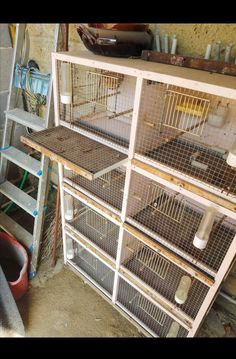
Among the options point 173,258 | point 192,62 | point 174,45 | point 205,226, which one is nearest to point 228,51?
point 192,62

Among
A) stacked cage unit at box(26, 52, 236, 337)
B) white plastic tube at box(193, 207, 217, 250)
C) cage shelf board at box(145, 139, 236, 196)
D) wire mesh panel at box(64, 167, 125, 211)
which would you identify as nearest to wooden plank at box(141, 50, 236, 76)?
stacked cage unit at box(26, 52, 236, 337)

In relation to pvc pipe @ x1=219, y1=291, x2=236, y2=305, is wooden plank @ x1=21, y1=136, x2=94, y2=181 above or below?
above

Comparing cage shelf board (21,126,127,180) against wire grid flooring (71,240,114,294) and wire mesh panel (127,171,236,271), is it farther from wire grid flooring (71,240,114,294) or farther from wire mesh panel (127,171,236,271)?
wire grid flooring (71,240,114,294)

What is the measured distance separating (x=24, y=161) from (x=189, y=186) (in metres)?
1.27

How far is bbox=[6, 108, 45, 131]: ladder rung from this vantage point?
5.78 feet

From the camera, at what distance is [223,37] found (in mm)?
1328

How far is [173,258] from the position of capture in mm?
1373

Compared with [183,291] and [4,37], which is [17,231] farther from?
[4,37]

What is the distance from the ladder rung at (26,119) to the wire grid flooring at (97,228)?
1.97 ft

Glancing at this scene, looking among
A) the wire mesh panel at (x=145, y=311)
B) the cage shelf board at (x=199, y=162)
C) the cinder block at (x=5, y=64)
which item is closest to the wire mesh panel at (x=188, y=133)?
the cage shelf board at (x=199, y=162)

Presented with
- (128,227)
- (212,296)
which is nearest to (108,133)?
(128,227)

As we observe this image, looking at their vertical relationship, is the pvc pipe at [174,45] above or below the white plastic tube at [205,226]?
above

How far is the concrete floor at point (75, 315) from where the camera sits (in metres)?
1.88

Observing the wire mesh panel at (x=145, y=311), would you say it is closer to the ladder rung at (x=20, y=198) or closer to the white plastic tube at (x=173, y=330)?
the white plastic tube at (x=173, y=330)
